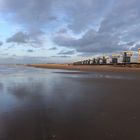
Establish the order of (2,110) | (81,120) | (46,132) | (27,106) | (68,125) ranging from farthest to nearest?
1. (27,106)
2. (2,110)
3. (81,120)
4. (68,125)
5. (46,132)

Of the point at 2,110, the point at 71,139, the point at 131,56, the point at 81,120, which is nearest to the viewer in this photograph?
the point at 71,139

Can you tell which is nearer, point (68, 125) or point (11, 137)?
point (11, 137)

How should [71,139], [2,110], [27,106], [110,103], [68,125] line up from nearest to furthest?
[71,139], [68,125], [2,110], [27,106], [110,103]

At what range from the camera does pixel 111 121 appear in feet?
20.4

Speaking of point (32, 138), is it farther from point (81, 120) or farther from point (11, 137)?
point (81, 120)

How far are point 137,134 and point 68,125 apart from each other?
1855mm

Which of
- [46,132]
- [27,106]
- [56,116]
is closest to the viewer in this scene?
[46,132]

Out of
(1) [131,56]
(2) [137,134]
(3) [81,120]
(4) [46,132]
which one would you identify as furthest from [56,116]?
(1) [131,56]

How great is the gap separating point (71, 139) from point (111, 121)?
181cm

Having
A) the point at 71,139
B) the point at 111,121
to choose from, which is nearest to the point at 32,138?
the point at 71,139

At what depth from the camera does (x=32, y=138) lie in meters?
4.88

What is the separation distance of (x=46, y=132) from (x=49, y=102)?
11.9 ft

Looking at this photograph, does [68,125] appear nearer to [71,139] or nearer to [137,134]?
[71,139]

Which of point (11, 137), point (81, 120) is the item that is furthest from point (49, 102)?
point (11, 137)
